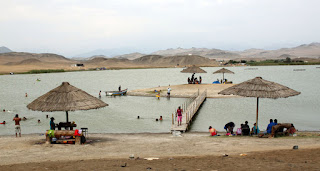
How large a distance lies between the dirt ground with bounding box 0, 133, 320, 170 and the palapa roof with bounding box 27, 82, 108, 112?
5.19 feet

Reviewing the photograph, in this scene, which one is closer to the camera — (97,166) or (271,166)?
(271,166)

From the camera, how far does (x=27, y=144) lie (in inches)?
496

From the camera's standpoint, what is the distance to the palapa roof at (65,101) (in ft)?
42.0

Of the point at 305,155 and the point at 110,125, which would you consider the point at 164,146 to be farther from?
the point at 110,125

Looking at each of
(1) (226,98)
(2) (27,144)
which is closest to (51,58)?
(1) (226,98)

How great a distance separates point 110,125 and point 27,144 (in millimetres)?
7753

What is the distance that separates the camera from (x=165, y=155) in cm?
995

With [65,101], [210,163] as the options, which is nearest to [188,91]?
[65,101]

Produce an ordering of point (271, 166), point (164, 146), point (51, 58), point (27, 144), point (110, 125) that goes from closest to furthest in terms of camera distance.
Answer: point (271, 166)
point (164, 146)
point (27, 144)
point (110, 125)
point (51, 58)

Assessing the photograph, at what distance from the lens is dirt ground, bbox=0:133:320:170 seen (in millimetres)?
8211

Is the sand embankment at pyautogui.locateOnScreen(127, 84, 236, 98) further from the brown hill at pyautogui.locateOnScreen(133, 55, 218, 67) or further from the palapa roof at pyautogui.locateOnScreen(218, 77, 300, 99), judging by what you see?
the brown hill at pyautogui.locateOnScreen(133, 55, 218, 67)

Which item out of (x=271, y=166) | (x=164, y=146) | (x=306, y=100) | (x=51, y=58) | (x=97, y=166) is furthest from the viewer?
A: (x=51, y=58)

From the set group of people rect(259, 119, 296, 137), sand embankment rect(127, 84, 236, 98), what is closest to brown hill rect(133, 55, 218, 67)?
sand embankment rect(127, 84, 236, 98)

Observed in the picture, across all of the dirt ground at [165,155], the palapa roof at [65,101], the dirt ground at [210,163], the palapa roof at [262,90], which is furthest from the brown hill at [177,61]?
the dirt ground at [210,163]
